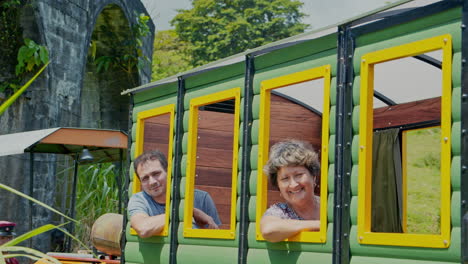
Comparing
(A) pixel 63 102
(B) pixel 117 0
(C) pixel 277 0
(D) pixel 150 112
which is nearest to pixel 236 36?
(C) pixel 277 0

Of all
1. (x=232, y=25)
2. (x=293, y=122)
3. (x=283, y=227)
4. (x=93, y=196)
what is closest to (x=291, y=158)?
(x=283, y=227)

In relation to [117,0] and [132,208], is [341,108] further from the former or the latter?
[117,0]

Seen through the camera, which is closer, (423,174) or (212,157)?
(212,157)

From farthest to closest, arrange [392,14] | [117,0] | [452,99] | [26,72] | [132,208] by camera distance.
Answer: [117,0], [26,72], [132,208], [392,14], [452,99]

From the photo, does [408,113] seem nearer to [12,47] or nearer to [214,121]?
[214,121]

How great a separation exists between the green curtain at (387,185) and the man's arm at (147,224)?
154 centimetres

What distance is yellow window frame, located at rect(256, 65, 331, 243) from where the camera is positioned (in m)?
4.62

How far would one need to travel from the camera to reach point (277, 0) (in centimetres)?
3784

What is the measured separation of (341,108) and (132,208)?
2.37 m

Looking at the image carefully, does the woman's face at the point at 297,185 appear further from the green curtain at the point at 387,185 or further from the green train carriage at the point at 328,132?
the green curtain at the point at 387,185

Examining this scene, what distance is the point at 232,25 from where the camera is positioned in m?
36.1

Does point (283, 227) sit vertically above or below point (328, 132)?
below

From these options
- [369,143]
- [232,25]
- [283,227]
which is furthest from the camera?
[232,25]

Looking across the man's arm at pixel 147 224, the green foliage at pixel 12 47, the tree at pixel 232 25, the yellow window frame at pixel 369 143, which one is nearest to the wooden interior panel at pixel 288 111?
the man's arm at pixel 147 224
